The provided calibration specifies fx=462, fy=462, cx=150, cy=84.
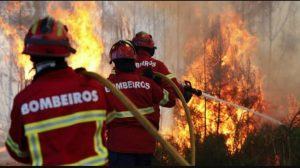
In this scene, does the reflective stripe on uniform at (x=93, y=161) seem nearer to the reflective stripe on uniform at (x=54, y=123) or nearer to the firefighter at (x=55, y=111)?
the firefighter at (x=55, y=111)

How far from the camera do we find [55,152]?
8.80 feet

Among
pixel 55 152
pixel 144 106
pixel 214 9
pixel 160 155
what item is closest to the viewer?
pixel 55 152

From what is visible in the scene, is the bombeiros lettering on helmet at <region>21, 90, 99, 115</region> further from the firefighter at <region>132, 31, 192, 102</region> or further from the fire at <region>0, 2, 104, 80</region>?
the fire at <region>0, 2, 104, 80</region>

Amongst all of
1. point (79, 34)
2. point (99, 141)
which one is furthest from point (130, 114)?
point (79, 34)

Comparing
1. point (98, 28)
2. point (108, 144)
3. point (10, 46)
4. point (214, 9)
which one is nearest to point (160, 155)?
point (108, 144)

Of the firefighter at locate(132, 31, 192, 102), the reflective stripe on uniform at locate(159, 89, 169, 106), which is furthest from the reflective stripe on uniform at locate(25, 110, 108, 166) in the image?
the firefighter at locate(132, 31, 192, 102)

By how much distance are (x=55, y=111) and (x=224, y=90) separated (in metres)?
10.3

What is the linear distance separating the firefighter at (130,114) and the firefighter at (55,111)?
6.37ft

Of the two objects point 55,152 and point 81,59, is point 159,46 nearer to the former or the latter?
point 81,59

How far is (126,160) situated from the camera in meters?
4.94

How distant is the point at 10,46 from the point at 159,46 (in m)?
8.02

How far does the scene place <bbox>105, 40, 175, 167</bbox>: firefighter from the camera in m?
4.85

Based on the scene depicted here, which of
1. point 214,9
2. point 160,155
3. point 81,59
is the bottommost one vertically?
point 160,155

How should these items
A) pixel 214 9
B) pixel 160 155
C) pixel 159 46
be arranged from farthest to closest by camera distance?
pixel 159 46
pixel 214 9
pixel 160 155
